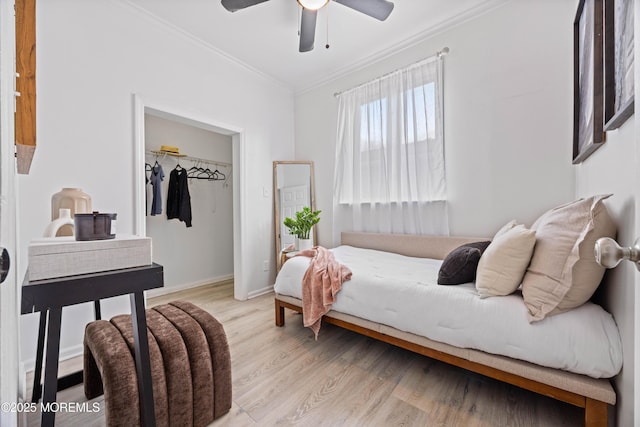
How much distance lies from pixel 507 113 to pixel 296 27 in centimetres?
204

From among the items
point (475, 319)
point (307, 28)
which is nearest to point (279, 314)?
point (475, 319)

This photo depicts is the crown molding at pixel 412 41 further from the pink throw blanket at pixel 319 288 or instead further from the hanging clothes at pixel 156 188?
the pink throw blanket at pixel 319 288

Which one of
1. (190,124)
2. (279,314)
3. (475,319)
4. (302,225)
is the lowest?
(279,314)

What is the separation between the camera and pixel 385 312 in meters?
1.64

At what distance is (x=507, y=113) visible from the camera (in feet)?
7.23

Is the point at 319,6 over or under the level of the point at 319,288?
over

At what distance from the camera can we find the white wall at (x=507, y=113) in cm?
200

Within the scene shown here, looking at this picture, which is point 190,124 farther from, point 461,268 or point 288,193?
point 461,268

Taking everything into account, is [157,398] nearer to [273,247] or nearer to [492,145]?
[273,247]

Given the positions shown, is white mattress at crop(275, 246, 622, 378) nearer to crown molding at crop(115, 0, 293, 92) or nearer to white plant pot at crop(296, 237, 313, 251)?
white plant pot at crop(296, 237, 313, 251)

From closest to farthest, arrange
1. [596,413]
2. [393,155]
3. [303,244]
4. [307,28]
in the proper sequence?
1. [596,413]
2. [307,28]
3. [393,155]
4. [303,244]

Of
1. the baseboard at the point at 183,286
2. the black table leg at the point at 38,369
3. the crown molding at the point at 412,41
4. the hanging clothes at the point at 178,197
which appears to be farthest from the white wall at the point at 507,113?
the baseboard at the point at 183,286

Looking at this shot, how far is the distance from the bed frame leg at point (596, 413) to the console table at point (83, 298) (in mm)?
1697

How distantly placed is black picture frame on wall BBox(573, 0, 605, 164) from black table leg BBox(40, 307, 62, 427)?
2.28 m
